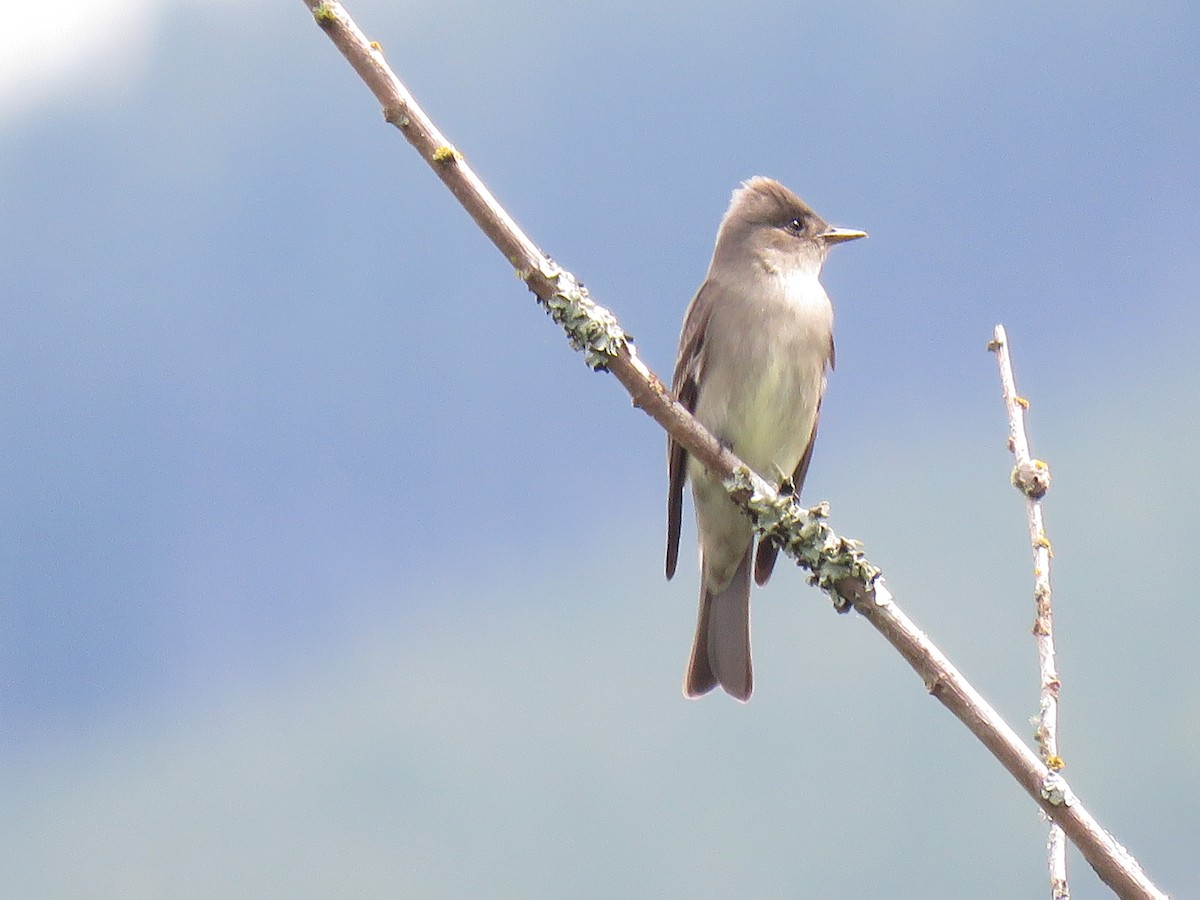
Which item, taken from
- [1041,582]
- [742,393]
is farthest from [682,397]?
[1041,582]

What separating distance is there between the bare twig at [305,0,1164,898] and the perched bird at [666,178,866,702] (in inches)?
30.4

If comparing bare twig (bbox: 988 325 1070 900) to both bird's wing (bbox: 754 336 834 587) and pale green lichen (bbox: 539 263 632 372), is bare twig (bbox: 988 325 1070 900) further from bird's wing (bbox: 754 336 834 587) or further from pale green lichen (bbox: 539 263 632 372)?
bird's wing (bbox: 754 336 834 587)

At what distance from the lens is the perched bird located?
8.66ft

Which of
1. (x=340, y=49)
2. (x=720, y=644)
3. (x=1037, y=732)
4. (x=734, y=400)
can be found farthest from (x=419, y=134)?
(x=720, y=644)

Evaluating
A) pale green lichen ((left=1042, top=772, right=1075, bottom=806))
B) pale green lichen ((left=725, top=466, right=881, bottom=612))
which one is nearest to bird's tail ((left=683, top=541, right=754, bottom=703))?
pale green lichen ((left=725, top=466, right=881, bottom=612))

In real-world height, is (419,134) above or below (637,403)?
above

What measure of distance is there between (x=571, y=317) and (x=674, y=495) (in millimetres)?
1100

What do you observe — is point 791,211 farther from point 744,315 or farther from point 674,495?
point 674,495

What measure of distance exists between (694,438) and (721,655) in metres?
1.10

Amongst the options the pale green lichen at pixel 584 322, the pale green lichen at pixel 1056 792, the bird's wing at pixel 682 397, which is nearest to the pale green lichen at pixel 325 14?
the pale green lichen at pixel 584 322

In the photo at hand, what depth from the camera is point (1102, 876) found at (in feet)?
4.37

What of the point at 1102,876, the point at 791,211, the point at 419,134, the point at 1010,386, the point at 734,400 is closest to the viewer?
the point at 1102,876

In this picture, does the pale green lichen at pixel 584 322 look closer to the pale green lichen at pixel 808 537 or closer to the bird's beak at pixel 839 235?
the pale green lichen at pixel 808 537

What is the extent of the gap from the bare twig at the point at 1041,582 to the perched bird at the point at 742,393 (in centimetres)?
80
